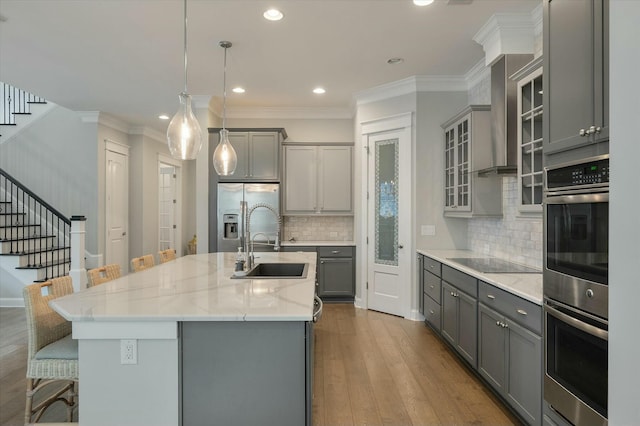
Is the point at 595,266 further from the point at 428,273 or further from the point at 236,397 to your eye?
the point at 428,273

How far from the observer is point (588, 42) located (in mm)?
1650

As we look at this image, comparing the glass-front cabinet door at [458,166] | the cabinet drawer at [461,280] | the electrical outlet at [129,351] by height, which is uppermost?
the glass-front cabinet door at [458,166]

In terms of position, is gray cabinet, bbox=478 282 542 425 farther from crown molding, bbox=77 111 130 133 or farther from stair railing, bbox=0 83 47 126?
stair railing, bbox=0 83 47 126

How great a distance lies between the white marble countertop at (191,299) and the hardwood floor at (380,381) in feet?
3.06

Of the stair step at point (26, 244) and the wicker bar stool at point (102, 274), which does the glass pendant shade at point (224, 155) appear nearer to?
the wicker bar stool at point (102, 274)

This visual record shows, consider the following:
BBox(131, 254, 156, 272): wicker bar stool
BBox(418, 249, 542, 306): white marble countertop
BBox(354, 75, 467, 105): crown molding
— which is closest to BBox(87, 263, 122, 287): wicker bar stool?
BBox(131, 254, 156, 272): wicker bar stool

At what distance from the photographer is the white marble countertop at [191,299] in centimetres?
173

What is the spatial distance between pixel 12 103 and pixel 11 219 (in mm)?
2502

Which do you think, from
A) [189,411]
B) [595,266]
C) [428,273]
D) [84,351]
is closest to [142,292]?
[84,351]

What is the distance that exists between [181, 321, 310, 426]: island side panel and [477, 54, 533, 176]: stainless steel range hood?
234 centimetres

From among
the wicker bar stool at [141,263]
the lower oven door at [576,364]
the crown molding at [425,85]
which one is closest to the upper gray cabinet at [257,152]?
the crown molding at [425,85]

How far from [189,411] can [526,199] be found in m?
2.58

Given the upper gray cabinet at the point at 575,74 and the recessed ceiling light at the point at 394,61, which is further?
the recessed ceiling light at the point at 394,61

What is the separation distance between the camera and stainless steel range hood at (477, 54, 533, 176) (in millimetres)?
3154
